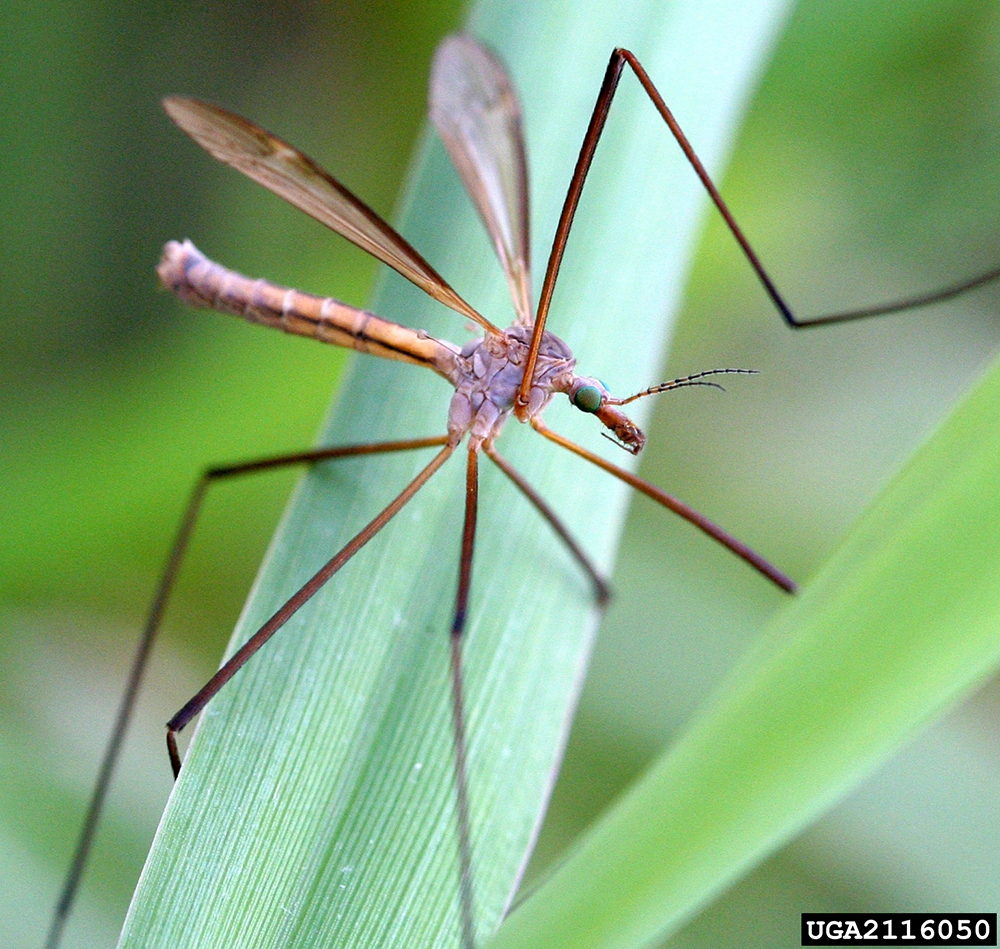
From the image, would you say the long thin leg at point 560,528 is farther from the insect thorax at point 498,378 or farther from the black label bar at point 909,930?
the black label bar at point 909,930

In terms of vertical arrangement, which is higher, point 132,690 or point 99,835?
point 132,690

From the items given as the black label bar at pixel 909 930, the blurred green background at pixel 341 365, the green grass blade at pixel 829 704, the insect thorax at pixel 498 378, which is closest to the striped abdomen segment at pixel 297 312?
the insect thorax at pixel 498 378

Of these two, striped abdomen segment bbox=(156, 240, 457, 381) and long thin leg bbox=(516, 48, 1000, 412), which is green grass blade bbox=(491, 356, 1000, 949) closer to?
long thin leg bbox=(516, 48, 1000, 412)

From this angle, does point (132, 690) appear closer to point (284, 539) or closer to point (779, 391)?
point (284, 539)

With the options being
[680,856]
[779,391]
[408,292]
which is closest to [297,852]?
[680,856]

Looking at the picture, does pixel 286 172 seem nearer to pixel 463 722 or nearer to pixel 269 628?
pixel 269 628

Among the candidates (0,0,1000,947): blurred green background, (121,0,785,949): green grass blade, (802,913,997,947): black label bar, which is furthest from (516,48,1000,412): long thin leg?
(802,913,997,947): black label bar

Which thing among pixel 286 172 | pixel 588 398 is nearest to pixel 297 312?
pixel 286 172
